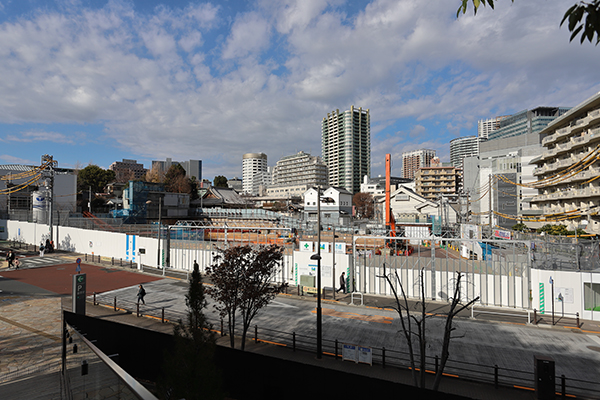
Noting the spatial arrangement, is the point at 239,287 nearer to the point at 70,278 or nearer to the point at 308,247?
the point at 308,247

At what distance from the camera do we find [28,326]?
50.3 ft

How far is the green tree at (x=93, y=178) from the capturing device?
286 ft

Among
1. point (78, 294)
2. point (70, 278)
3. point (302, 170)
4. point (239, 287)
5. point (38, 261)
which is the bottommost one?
point (70, 278)

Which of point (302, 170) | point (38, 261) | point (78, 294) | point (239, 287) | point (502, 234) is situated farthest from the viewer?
point (302, 170)

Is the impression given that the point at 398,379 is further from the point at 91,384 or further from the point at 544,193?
the point at 544,193

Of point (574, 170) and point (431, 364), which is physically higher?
point (574, 170)

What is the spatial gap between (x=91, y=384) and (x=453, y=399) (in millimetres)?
7524

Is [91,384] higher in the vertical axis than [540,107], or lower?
lower

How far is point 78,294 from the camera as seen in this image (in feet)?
52.6

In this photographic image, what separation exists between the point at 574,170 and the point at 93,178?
347ft

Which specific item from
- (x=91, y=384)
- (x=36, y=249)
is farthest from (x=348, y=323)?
(x=36, y=249)

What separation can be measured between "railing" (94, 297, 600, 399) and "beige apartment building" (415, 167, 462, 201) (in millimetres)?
101433

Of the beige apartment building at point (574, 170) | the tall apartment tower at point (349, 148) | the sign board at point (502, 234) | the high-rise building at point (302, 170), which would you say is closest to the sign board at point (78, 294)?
the sign board at point (502, 234)

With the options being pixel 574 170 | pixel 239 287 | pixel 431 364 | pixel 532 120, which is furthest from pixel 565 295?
pixel 532 120
